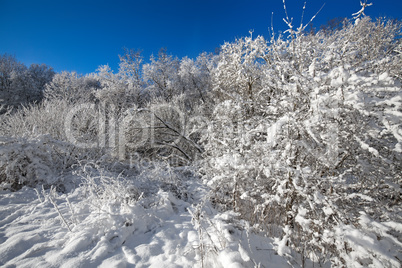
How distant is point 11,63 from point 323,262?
33.8 metres

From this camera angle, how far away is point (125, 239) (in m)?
2.43

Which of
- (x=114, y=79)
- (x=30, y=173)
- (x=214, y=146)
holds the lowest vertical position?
(x=30, y=173)

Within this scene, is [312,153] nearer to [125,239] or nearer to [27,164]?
[125,239]

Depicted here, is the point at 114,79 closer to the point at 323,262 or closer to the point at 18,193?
the point at 18,193

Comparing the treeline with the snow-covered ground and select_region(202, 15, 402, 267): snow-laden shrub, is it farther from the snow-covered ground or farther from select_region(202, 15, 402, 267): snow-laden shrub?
Result: the snow-covered ground

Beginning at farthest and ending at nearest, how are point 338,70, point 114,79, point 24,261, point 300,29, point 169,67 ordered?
1. point 169,67
2. point 114,79
3. point 300,29
4. point 24,261
5. point 338,70

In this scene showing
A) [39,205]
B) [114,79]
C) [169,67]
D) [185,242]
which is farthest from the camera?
[169,67]

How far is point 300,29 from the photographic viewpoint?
9.65ft

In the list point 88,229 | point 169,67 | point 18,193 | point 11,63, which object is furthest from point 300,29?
point 11,63

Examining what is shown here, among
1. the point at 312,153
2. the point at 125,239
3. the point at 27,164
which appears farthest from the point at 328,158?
the point at 27,164

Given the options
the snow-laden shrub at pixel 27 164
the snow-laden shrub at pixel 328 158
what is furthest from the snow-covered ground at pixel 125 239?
the snow-laden shrub at pixel 27 164

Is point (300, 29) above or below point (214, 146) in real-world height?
above

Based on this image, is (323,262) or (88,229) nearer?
(323,262)

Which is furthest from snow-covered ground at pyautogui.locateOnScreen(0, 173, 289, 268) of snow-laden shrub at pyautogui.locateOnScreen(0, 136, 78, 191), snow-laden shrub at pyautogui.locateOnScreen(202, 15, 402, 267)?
snow-laden shrub at pyautogui.locateOnScreen(0, 136, 78, 191)
